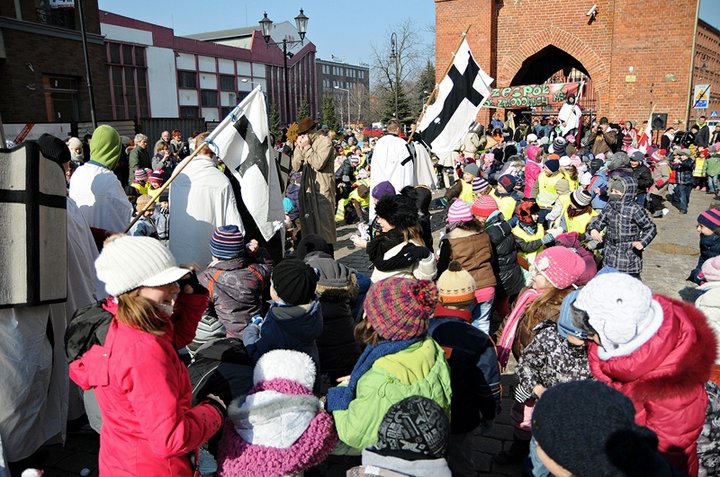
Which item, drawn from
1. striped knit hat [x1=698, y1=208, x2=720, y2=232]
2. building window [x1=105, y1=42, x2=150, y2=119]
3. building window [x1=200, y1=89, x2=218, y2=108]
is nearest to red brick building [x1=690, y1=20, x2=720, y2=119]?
striped knit hat [x1=698, y1=208, x2=720, y2=232]

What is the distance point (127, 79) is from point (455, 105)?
38.3m

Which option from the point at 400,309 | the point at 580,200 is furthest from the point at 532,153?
the point at 400,309

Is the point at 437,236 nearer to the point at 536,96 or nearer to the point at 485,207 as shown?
the point at 485,207

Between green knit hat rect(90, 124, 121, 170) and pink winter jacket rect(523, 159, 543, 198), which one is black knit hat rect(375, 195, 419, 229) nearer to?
green knit hat rect(90, 124, 121, 170)

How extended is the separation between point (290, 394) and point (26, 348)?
1.85m

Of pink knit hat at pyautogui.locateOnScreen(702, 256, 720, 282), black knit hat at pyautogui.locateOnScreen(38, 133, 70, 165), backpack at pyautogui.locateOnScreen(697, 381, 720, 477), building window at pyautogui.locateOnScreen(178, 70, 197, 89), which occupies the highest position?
building window at pyautogui.locateOnScreen(178, 70, 197, 89)

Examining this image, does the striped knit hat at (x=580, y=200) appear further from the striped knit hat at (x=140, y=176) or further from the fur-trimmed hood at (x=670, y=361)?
the striped knit hat at (x=140, y=176)

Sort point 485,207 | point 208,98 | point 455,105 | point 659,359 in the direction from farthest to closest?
point 208,98 → point 455,105 → point 485,207 → point 659,359

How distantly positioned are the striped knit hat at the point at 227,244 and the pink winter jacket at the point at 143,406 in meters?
1.66

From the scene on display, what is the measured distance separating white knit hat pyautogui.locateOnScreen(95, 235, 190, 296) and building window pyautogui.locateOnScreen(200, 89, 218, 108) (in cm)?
5148

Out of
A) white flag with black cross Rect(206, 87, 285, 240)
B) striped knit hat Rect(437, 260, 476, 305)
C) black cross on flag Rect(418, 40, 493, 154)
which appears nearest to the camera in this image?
striped knit hat Rect(437, 260, 476, 305)

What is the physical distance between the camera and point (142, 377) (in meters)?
2.09

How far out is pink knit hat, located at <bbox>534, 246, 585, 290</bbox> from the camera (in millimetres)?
3361

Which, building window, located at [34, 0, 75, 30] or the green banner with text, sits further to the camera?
building window, located at [34, 0, 75, 30]
